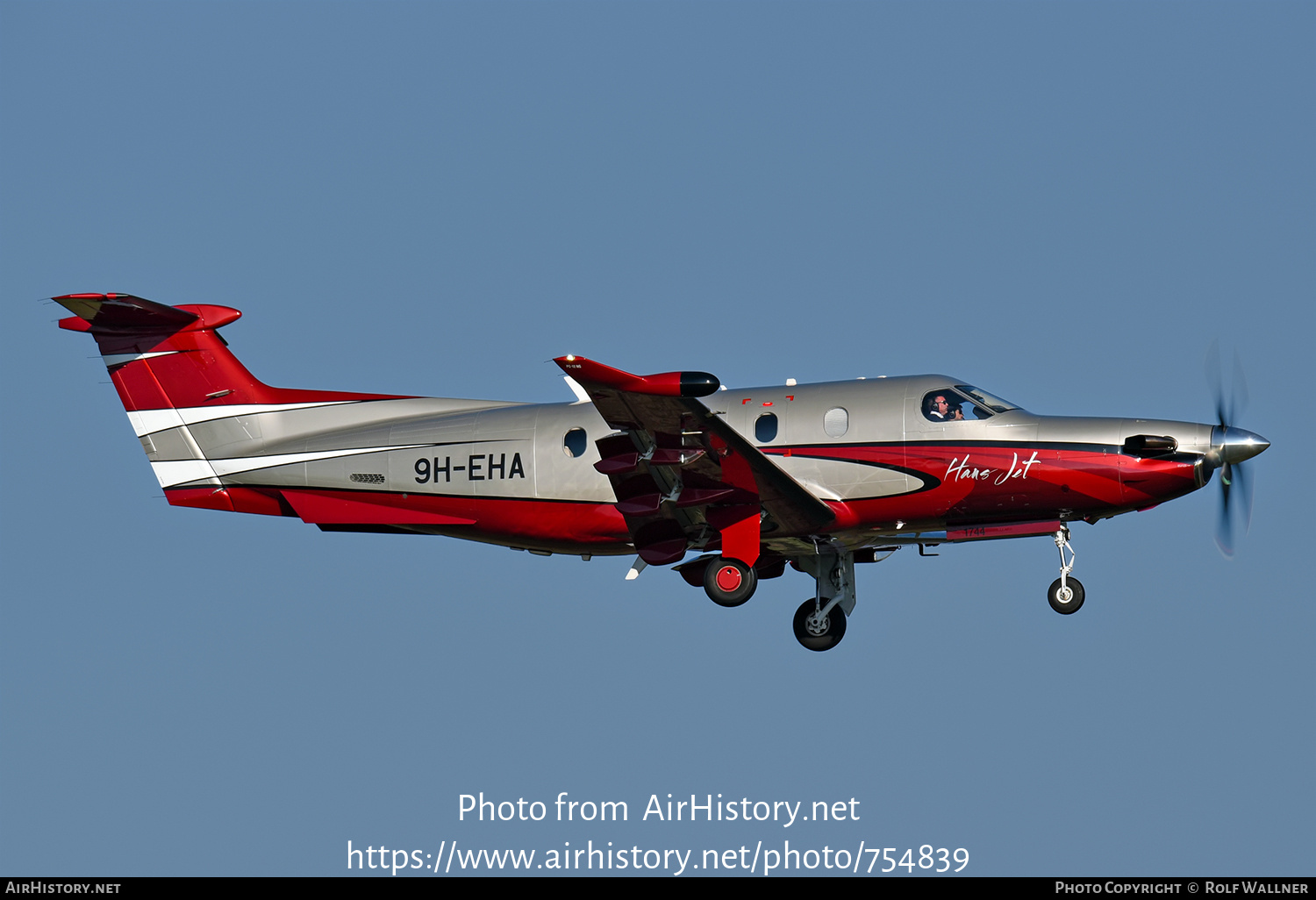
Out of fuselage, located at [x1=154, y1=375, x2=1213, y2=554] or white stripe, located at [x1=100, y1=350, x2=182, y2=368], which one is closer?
fuselage, located at [x1=154, y1=375, x2=1213, y2=554]

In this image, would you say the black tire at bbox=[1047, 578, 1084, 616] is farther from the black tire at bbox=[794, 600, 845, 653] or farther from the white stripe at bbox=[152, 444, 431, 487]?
the white stripe at bbox=[152, 444, 431, 487]

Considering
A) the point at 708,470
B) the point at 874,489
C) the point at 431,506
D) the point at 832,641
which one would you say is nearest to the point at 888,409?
the point at 874,489

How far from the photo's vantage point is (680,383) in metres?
17.2

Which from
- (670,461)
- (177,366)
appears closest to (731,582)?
(670,461)

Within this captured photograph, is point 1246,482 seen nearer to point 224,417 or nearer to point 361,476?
point 361,476

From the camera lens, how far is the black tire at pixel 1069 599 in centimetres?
1981

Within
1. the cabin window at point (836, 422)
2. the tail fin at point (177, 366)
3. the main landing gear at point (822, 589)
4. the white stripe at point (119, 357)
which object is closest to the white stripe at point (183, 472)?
the tail fin at point (177, 366)

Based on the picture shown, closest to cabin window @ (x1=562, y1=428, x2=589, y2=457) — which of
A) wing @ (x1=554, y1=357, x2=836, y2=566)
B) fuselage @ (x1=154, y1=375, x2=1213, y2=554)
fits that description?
fuselage @ (x1=154, y1=375, x2=1213, y2=554)

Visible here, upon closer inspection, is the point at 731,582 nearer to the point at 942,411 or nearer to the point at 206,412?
the point at 942,411

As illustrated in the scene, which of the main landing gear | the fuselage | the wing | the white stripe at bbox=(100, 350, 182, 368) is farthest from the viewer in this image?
the white stripe at bbox=(100, 350, 182, 368)

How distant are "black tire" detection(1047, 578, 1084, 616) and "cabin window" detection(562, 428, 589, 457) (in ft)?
21.6

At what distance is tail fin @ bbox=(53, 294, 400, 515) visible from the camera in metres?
23.2
